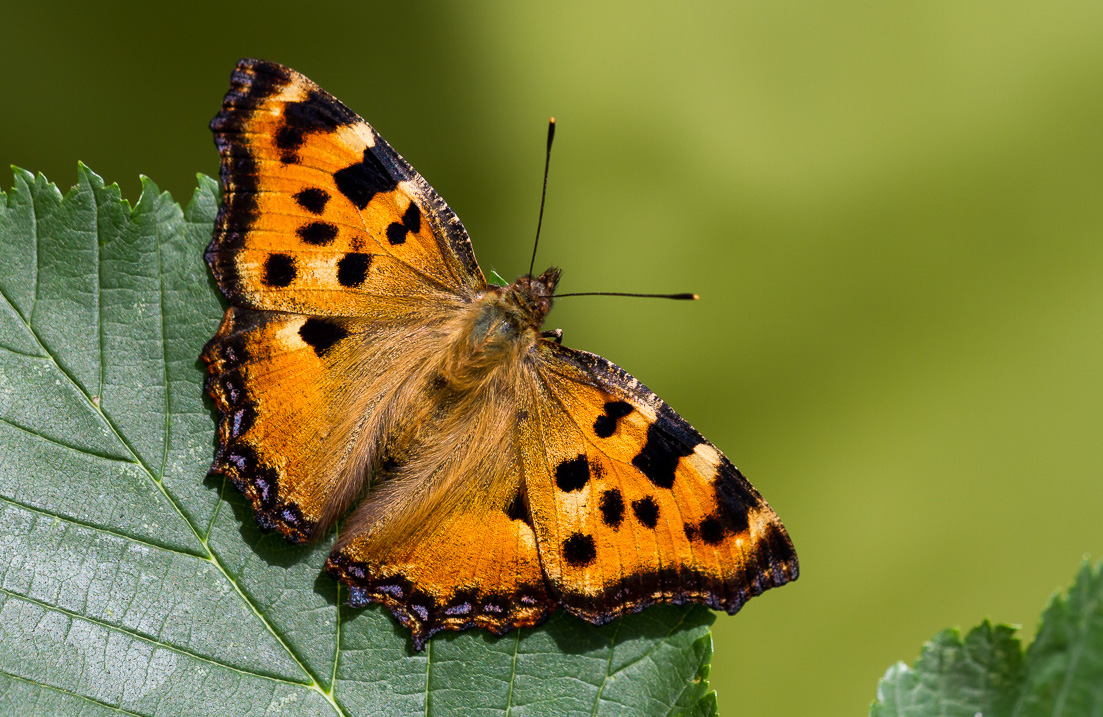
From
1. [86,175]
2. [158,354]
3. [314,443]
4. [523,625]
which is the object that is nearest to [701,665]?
[523,625]

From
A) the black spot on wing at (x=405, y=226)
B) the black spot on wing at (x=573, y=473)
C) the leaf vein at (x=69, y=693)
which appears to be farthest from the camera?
the black spot on wing at (x=405, y=226)

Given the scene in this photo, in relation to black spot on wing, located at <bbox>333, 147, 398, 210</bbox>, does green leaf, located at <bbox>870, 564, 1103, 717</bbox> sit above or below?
below

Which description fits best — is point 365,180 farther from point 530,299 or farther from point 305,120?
point 530,299

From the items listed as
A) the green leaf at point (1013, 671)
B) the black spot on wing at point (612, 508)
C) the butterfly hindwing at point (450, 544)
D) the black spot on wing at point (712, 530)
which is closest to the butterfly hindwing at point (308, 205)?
the butterfly hindwing at point (450, 544)

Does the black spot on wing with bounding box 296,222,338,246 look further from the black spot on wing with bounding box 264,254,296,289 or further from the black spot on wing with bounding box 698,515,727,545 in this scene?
the black spot on wing with bounding box 698,515,727,545

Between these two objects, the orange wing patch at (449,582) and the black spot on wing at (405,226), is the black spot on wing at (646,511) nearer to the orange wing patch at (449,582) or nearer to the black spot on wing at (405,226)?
the orange wing patch at (449,582)

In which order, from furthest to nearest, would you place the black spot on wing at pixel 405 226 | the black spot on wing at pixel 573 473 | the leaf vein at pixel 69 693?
the black spot on wing at pixel 405 226 → the black spot on wing at pixel 573 473 → the leaf vein at pixel 69 693

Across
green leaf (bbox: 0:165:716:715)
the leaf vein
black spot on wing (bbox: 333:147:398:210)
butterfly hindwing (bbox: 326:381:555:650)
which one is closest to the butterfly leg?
butterfly hindwing (bbox: 326:381:555:650)

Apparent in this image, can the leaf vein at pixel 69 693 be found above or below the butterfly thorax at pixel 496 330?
below
